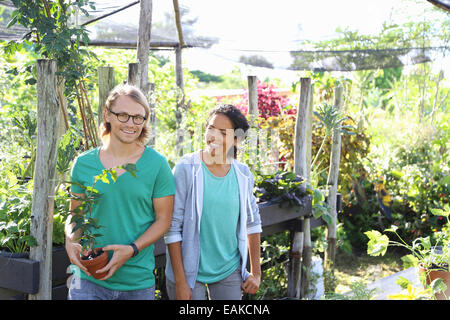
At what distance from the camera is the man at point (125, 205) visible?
1876 millimetres

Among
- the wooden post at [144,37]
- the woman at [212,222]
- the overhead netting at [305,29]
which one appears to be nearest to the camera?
the woman at [212,222]

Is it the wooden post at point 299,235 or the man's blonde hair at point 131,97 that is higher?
the man's blonde hair at point 131,97

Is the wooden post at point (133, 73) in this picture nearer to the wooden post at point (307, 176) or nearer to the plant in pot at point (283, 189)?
the plant in pot at point (283, 189)

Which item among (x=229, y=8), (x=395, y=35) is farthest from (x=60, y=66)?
(x=395, y=35)

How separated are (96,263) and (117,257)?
8cm

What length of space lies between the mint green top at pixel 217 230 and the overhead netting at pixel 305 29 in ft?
8.48

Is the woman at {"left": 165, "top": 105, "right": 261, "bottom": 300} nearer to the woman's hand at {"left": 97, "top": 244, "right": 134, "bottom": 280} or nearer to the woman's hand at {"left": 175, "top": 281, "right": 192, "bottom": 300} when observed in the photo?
the woman's hand at {"left": 175, "top": 281, "right": 192, "bottom": 300}

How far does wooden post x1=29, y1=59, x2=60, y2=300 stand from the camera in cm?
204

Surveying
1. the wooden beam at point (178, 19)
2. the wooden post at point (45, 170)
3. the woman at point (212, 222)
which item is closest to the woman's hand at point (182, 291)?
the woman at point (212, 222)

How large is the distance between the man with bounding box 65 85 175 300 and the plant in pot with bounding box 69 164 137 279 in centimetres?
2

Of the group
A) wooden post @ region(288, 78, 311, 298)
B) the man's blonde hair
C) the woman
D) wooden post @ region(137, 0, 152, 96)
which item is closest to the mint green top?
the woman

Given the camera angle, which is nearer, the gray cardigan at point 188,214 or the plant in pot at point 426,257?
the gray cardigan at point 188,214
